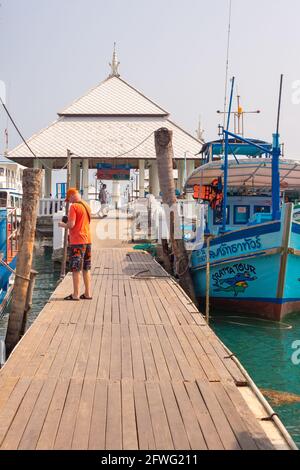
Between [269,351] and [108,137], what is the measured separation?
73.2 ft

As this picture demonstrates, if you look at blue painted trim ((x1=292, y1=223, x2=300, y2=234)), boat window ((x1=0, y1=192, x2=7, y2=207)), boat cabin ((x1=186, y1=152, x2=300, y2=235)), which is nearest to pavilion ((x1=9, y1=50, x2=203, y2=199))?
boat window ((x1=0, y1=192, x2=7, y2=207))

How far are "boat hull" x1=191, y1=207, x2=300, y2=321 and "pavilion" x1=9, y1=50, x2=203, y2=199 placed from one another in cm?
1468

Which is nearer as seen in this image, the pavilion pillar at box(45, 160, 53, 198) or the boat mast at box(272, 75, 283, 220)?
the boat mast at box(272, 75, 283, 220)

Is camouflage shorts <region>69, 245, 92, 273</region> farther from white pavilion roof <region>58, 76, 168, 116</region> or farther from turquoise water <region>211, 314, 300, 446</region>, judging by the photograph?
white pavilion roof <region>58, 76, 168, 116</region>

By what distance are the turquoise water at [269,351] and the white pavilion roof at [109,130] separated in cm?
1740

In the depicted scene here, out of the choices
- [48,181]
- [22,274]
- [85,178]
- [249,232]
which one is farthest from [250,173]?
[48,181]

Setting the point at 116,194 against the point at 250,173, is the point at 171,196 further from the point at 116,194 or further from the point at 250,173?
the point at 116,194

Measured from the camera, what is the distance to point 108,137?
1211 inches

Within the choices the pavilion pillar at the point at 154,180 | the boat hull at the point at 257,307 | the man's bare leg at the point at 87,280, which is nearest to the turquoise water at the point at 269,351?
the boat hull at the point at 257,307

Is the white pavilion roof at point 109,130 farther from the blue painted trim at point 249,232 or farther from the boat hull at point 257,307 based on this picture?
the boat hull at point 257,307

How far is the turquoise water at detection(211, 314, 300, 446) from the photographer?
7430mm

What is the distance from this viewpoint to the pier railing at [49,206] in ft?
87.2
